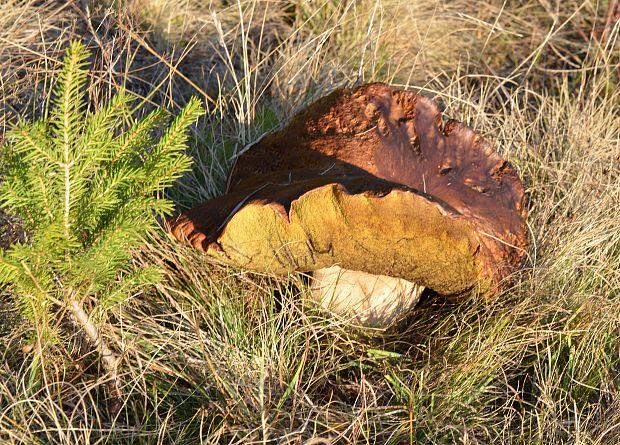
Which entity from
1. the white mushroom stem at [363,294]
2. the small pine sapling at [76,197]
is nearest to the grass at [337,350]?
the white mushroom stem at [363,294]

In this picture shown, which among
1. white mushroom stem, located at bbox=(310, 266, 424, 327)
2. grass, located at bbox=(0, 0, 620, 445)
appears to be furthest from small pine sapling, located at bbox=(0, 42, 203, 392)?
white mushroom stem, located at bbox=(310, 266, 424, 327)

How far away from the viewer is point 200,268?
2.24 meters

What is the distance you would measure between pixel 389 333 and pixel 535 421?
481mm

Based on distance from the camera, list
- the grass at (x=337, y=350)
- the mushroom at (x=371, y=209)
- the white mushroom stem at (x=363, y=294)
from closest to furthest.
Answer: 1. the mushroom at (x=371, y=209)
2. the grass at (x=337, y=350)
3. the white mushroom stem at (x=363, y=294)

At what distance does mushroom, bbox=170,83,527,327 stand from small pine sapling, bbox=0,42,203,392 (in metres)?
0.23

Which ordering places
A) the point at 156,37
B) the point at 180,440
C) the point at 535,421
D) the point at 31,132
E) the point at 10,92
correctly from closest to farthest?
the point at 31,132 < the point at 180,440 < the point at 535,421 < the point at 10,92 < the point at 156,37

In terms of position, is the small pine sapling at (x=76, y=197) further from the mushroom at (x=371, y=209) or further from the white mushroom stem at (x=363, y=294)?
the white mushroom stem at (x=363, y=294)

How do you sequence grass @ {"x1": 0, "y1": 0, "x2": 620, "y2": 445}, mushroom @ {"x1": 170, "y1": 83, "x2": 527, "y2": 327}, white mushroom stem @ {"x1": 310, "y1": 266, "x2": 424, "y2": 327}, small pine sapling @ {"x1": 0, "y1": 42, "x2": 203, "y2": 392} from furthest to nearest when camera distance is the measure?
white mushroom stem @ {"x1": 310, "y1": 266, "x2": 424, "y2": 327} < grass @ {"x1": 0, "y1": 0, "x2": 620, "y2": 445} < mushroom @ {"x1": 170, "y1": 83, "x2": 527, "y2": 327} < small pine sapling @ {"x1": 0, "y1": 42, "x2": 203, "y2": 392}

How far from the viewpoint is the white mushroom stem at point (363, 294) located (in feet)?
7.25

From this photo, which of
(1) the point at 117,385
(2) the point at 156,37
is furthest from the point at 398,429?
(2) the point at 156,37

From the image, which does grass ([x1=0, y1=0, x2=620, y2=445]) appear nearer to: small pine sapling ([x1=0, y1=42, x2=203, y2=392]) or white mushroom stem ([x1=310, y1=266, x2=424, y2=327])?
white mushroom stem ([x1=310, y1=266, x2=424, y2=327])

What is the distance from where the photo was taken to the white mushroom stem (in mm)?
2211

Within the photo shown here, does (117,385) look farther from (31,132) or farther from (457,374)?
(457,374)

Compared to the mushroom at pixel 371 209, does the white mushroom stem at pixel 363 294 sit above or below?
below
